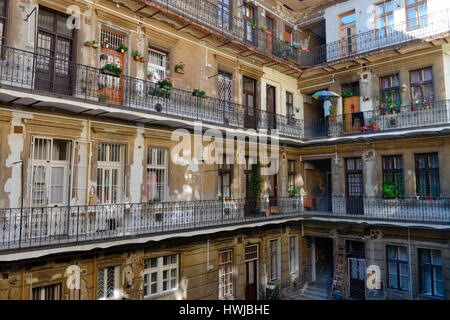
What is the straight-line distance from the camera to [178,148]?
11359mm

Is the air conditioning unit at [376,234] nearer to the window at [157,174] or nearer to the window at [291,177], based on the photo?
the window at [291,177]

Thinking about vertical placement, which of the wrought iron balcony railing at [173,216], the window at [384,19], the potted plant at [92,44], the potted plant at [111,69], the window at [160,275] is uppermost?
the window at [384,19]

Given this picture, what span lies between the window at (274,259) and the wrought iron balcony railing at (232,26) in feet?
26.9

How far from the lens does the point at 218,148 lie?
12.7 meters

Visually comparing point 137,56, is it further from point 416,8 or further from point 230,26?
point 416,8

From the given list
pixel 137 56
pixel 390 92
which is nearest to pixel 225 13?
pixel 137 56

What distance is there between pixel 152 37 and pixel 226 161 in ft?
17.0

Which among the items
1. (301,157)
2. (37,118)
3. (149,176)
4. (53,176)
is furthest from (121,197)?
(301,157)

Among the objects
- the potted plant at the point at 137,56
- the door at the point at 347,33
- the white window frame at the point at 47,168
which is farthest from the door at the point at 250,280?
the door at the point at 347,33

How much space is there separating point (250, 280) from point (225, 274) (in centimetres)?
153

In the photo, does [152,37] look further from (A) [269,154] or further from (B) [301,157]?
(B) [301,157]

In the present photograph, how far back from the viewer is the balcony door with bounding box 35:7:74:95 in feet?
28.3

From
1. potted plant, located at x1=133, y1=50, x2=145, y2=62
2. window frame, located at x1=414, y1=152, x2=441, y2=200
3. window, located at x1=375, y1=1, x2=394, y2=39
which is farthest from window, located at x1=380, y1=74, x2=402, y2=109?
potted plant, located at x1=133, y1=50, x2=145, y2=62

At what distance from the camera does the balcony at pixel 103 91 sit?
801 cm
